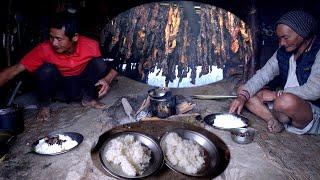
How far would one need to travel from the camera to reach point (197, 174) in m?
3.39

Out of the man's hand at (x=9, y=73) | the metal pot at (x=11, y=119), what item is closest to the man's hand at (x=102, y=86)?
the man's hand at (x=9, y=73)

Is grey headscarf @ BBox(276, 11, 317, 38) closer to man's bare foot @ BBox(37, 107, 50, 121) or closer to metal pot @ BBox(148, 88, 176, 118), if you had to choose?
metal pot @ BBox(148, 88, 176, 118)

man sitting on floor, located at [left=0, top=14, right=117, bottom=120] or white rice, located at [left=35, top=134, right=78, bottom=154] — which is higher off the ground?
man sitting on floor, located at [left=0, top=14, right=117, bottom=120]

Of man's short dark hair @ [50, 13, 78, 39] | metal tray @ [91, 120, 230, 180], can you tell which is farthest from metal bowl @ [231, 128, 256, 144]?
man's short dark hair @ [50, 13, 78, 39]

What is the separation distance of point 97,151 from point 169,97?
4.49ft

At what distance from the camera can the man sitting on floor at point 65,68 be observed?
467cm

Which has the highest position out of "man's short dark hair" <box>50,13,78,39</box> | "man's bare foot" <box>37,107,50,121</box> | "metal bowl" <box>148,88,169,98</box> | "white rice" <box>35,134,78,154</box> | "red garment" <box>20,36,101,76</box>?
"man's short dark hair" <box>50,13,78,39</box>

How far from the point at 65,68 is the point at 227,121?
9.16ft

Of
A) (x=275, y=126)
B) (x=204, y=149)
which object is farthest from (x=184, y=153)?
(x=275, y=126)

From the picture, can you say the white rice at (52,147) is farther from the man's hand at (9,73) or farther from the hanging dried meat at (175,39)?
the hanging dried meat at (175,39)

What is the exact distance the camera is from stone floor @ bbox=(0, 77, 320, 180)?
134 inches

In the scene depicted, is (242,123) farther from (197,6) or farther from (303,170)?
(197,6)

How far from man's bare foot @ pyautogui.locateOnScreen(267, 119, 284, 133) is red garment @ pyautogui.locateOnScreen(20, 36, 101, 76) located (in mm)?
3009

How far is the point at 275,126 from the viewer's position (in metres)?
4.41
